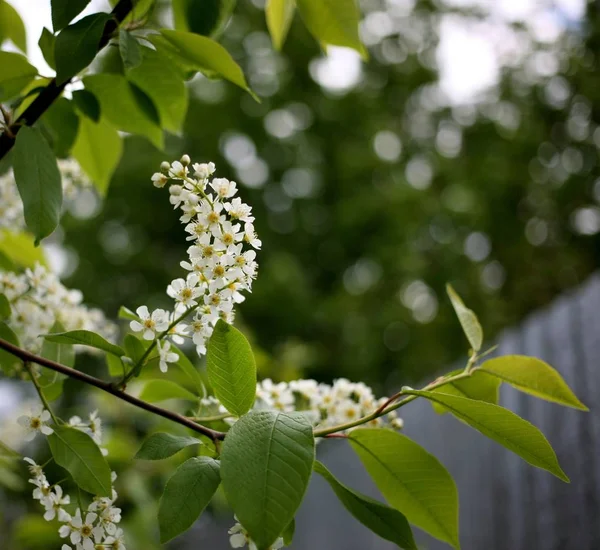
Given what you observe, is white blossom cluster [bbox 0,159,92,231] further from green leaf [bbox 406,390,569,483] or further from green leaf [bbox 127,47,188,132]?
green leaf [bbox 406,390,569,483]

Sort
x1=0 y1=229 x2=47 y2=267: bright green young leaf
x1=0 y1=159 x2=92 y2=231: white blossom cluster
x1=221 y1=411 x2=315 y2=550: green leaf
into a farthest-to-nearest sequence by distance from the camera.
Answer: x1=0 y1=229 x2=47 y2=267: bright green young leaf < x1=0 y1=159 x2=92 y2=231: white blossom cluster < x1=221 y1=411 x2=315 y2=550: green leaf

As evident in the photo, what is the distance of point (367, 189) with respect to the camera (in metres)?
8.79

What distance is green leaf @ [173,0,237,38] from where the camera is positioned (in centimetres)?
84

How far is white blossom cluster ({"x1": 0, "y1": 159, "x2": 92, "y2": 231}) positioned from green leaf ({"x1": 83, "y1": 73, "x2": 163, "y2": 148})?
20 centimetres

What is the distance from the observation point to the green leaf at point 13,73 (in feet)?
2.59

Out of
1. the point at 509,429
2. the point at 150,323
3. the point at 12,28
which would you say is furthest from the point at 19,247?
the point at 509,429

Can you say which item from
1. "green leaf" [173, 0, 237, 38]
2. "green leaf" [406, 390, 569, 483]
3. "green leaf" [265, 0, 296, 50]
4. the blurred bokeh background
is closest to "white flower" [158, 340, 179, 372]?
"green leaf" [406, 390, 569, 483]

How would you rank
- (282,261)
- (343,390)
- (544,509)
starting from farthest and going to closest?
(282,261) < (544,509) < (343,390)

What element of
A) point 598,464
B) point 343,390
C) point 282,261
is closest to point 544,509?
point 598,464

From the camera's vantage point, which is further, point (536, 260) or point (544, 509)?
point (536, 260)

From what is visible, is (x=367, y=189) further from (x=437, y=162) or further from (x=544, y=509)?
(x=544, y=509)

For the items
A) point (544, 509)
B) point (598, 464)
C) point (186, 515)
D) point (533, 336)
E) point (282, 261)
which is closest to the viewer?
point (186, 515)

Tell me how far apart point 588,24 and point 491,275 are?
3.34m

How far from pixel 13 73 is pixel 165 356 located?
0.35m
